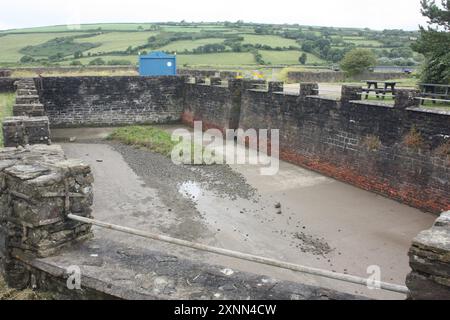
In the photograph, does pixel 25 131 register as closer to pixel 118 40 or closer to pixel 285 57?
pixel 285 57

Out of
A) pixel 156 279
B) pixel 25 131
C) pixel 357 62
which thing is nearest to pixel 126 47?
pixel 357 62

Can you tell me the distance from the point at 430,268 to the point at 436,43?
45.8 feet

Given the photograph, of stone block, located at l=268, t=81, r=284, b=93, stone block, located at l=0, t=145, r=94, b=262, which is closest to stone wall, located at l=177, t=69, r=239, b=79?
stone block, located at l=268, t=81, r=284, b=93

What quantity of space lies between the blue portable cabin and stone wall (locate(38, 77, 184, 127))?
278cm

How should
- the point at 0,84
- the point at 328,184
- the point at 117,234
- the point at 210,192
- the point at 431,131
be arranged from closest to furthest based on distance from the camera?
the point at 117,234, the point at 431,131, the point at 210,192, the point at 328,184, the point at 0,84

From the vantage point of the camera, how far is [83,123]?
66.4 ft

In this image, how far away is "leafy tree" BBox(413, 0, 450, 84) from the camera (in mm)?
14594

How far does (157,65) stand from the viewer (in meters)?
23.9

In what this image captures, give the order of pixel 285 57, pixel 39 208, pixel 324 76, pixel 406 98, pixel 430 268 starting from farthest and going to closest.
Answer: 1. pixel 285 57
2. pixel 324 76
3. pixel 406 98
4. pixel 39 208
5. pixel 430 268

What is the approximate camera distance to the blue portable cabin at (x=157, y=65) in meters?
23.7
